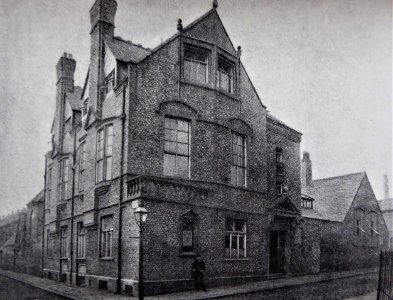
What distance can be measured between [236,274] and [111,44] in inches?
465

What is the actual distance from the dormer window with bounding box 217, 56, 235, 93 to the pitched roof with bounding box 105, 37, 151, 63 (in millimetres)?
3510

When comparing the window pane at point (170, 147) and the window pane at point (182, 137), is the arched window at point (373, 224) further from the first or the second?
the window pane at point (170, 147)

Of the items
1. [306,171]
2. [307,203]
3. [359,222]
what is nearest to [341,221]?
[307,203]

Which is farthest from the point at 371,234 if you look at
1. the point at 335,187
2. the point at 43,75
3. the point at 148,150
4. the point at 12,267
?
the point at 12,267

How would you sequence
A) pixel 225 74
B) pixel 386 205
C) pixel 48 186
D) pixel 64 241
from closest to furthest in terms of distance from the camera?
pixel 225 74
pixel 64 241
pixel 48 186
pixel 386 205

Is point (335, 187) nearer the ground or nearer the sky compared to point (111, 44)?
nearer the ground

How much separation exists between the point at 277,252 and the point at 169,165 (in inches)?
356

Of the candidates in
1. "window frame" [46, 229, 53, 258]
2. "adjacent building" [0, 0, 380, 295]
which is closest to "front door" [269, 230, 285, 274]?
"adjacent building" [0, 0, 380, 295]

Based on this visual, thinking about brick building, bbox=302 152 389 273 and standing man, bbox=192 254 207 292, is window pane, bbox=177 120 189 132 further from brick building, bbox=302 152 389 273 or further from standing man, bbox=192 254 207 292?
brick building, bbox=302 152 389 273

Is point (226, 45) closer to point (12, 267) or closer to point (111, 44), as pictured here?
point (111, 44)

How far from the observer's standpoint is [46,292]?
59.7 ft

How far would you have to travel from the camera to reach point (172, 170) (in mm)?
18062

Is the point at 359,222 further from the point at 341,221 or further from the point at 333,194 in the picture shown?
the point at 341,221

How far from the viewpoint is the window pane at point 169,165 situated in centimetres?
1792
